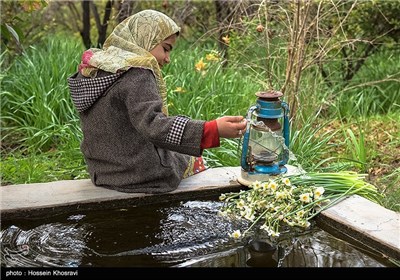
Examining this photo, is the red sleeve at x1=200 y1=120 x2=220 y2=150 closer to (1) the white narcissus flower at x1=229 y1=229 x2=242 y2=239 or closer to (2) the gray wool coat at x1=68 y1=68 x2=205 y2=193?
(2) the gray wool coat at x1=68 y1=68 x2=205 y2=193

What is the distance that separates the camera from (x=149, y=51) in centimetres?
315

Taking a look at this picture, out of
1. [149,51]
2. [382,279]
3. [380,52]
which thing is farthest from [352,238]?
[380,52]

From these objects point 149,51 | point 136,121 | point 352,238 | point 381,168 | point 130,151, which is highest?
point 149,51

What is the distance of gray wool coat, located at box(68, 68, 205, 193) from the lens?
2.86m

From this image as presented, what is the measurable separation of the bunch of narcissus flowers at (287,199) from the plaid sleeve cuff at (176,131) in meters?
0.40

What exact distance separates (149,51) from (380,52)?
16.1 feet

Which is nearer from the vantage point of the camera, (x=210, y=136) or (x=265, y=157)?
(x=210, y=136)

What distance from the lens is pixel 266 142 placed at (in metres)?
3.26

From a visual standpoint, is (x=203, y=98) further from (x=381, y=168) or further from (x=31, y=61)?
(x=31, y=61)

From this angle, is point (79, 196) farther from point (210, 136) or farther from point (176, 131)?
point (210, 136)

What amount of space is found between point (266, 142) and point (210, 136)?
1.62ft

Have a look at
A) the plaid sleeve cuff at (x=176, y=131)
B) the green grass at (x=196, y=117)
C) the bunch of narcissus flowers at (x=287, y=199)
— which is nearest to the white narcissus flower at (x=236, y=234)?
the bunch of narcissus flowers at (x=287, y=199)

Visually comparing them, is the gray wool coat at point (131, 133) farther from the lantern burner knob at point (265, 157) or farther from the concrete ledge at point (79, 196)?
the lantern burner knob at point (265, 157)

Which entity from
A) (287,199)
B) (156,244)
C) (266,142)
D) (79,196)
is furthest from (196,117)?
(156,244)
